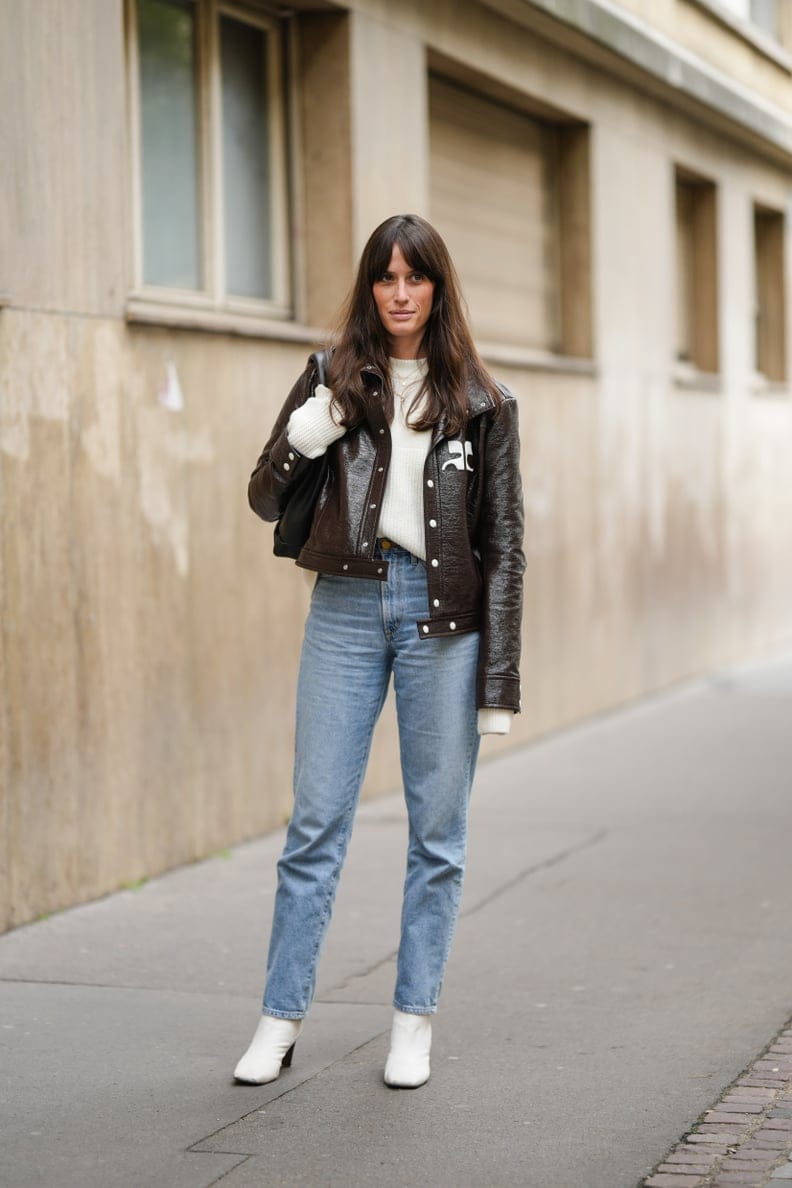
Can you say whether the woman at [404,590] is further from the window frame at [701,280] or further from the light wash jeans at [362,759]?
the window frame at [701,280]

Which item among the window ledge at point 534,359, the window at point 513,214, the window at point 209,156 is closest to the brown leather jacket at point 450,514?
the window at point 209,156

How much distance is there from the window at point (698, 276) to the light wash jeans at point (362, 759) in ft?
33.6

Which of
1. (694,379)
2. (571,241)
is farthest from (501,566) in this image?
(694,379)

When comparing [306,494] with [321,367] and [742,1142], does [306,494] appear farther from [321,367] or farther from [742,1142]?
[742,1142]

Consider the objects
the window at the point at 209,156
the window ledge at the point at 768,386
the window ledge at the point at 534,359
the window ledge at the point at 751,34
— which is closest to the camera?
the window at the point at 209,156

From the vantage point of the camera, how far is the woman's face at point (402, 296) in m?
4.48

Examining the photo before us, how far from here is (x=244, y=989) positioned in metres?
5.52

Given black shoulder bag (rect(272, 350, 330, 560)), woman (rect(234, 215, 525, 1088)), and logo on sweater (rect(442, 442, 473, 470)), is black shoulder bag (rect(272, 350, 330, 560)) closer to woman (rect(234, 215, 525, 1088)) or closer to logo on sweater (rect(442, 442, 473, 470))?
woman (rect(234, 215, 525, 1088))

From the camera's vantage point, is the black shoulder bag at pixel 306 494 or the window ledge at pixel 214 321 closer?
the black shoulder bag at pixel 306 494

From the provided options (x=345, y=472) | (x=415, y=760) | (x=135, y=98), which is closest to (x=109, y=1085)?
(x=415, y=760)

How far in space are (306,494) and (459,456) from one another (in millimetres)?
375

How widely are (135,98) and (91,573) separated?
1990mm

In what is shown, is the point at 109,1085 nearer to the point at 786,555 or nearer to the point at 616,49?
the point at 616,49

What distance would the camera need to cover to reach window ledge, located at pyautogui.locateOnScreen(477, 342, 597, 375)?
1027 centimetres
